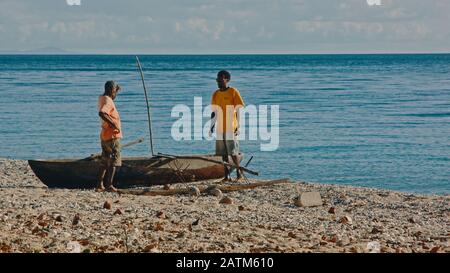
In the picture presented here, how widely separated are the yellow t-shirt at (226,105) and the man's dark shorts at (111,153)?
1.90 meters

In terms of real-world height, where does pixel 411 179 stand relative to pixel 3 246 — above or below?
below

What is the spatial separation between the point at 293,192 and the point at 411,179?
5.49 m

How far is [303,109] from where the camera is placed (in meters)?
39.4

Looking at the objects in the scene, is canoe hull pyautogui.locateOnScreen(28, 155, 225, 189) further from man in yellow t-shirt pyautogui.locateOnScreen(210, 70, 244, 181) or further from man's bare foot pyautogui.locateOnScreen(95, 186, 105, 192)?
man's bare foot pyautogui.locateOnScreen(95, 186, 105, 192)

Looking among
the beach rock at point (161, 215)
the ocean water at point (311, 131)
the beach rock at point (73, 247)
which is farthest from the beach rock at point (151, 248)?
the ocean water at point (311, 131)

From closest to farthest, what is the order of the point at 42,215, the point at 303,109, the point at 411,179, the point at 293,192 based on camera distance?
the point at 42,215, the point at 293,192, the point at 411,179, the point at 303,109

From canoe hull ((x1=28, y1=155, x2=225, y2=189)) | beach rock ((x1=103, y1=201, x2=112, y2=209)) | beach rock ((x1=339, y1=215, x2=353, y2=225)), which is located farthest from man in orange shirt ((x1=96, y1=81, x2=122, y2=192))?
beach rock ((x1=339, y1=215, x2=353, y2=225))

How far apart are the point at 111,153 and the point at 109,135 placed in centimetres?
34

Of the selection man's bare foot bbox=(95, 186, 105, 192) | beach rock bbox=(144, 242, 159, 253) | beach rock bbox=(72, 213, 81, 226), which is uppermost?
beach rock bbox=(144, 242, 159, 253)

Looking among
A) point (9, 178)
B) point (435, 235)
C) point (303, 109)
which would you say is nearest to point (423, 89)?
point (303, 109)

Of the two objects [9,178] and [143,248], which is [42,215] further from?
[9,178]

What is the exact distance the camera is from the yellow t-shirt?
15484 millimetres

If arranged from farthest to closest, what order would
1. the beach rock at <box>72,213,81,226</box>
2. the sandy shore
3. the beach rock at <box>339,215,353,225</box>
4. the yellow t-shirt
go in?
the yellow t-shirt, the beach rock at <box>339,215,353,225</box>, the beach rock at <box>72,213,81,226</box>, the sandy shore

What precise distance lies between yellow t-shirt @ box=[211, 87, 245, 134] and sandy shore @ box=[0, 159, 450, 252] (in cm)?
125
